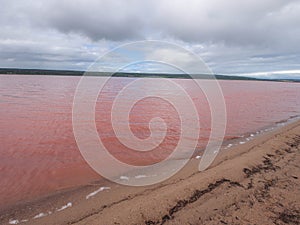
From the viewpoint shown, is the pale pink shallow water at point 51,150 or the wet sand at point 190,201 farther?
the pale pink shallow water at point 51,150

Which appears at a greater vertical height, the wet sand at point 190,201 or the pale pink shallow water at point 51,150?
the wet sand at point 190,201

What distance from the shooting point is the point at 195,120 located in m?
15.5

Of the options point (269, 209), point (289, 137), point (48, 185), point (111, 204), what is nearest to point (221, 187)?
point (269, 209)

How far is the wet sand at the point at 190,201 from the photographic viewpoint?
172 inches

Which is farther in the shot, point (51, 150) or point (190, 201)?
point (51, 150)

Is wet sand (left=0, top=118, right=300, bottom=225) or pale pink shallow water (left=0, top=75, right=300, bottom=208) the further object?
pale pink shallow water (left=0, top=75, right=300, bottom=208)

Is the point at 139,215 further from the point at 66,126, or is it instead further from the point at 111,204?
the point at 66,126

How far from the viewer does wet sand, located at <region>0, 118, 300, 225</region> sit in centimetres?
437

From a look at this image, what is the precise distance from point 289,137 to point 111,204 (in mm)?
8709

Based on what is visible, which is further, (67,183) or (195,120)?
(195,120)

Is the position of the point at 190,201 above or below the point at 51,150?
above

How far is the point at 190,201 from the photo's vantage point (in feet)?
16.1

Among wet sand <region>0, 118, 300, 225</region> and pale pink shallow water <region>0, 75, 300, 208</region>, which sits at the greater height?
wet sand <region>0, 118, 300, 225</region>

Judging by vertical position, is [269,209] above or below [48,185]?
above
